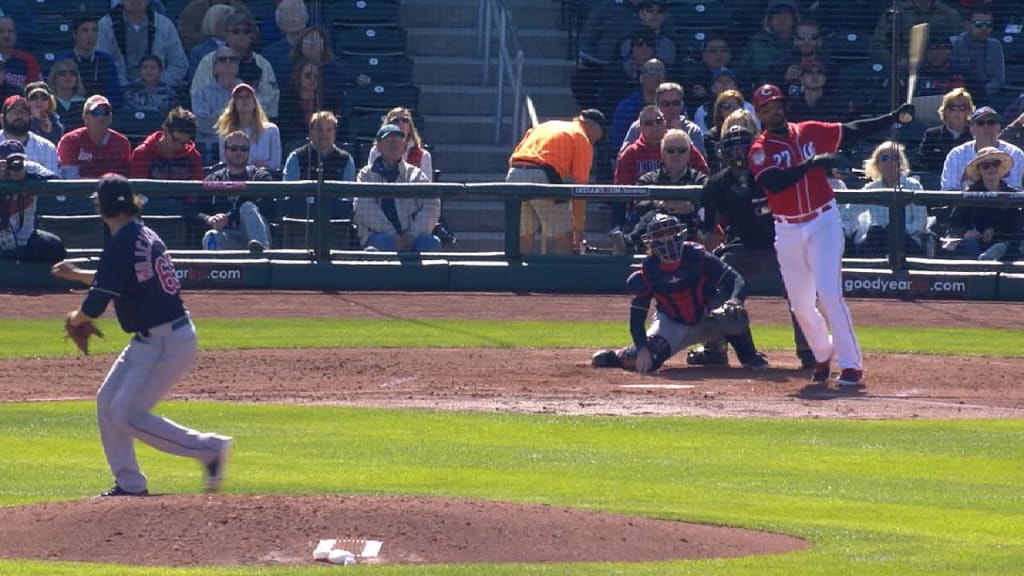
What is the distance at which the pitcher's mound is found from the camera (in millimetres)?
7008

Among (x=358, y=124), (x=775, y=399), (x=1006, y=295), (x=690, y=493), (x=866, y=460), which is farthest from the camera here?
(x=358, y=124)

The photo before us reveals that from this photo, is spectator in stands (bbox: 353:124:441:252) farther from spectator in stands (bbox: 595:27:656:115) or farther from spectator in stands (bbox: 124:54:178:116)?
spectator in stands (bbox: 595:27:656:115)

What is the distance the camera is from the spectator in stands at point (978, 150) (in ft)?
55.9

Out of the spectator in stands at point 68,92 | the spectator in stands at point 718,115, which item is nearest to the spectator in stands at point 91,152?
the spectator in stands at point 68,92

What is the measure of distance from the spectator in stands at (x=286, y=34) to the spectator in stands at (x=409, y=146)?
1.79 meters

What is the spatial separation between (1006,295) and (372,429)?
8.63 m

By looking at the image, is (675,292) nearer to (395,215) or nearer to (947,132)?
(395,215)

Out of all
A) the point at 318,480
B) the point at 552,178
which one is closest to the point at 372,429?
the point at 318,480

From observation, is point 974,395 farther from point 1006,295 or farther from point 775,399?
point 1006,295

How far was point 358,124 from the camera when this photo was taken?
772 inches

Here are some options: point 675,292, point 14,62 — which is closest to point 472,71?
point 14,62

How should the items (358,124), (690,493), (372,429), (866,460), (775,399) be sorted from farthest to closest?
(358,124) → (775,399) → (372,429) → (866,460) → (690,493)

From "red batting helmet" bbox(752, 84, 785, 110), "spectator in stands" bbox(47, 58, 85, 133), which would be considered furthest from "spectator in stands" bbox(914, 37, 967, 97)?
"spectator in stands" bbox(47, 58, 85, 133)

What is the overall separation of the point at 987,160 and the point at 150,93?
8535 millimetres
